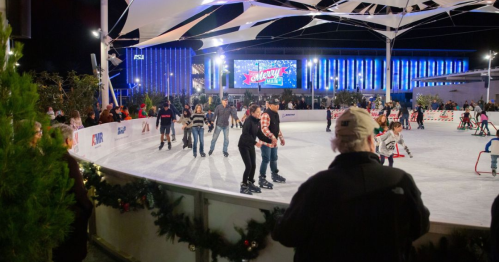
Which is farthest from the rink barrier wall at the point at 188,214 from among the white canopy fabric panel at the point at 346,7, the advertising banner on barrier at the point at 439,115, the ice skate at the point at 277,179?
the advertising banner on barrier at the point at 439,115

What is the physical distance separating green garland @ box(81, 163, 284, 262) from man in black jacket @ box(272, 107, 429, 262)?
2.65ft

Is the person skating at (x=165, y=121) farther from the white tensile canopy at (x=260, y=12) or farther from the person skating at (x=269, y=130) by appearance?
the person skating at (x=269, y=130)

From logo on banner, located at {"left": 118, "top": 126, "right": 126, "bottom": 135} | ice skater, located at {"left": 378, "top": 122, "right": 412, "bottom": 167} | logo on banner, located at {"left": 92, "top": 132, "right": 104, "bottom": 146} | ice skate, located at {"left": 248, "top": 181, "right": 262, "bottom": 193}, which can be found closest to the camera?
ice skate, located at {"left": 248, "top": 181, "right": 262, "bottom": 193}

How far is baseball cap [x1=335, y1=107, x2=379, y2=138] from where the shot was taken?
186 cm

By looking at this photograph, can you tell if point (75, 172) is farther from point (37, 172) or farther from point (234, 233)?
point (234, 233)

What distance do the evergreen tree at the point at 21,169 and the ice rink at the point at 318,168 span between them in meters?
2.75

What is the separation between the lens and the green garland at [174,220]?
8.89 feet

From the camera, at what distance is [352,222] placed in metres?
1.70

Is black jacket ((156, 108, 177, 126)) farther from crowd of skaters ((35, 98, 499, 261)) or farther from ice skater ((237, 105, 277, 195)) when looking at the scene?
crowd of skaters ((35, 98, 499, 261))

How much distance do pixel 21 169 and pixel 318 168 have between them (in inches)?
331

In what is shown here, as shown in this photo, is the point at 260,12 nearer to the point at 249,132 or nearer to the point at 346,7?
the point at 346,7

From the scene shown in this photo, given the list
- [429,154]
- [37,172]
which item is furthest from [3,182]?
[429,154]

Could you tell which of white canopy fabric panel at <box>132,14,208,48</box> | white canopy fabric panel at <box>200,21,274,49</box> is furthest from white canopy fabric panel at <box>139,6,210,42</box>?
white canopy fabric panel at <box>200,21,274,49</box>

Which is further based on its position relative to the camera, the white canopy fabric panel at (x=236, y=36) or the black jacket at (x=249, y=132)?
the white canopy fabric panel at (x=236, y=36)
